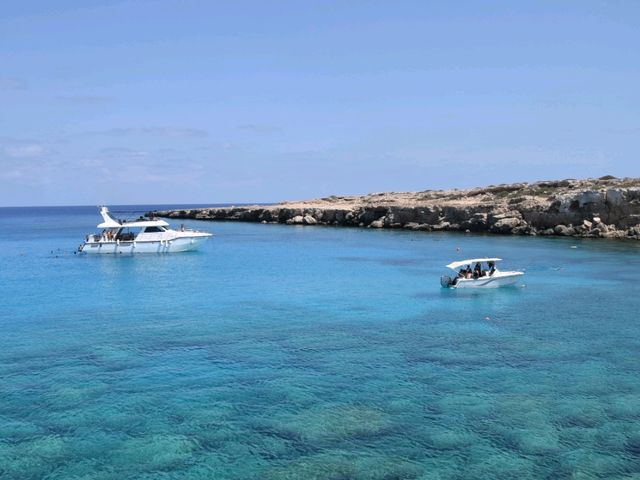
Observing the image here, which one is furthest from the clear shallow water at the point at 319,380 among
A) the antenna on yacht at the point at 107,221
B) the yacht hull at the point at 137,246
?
the antenna on yacht at the point at 107,221

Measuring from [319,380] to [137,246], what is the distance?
51.9 m

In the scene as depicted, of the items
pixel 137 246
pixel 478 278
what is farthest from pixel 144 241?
pixel 478 278

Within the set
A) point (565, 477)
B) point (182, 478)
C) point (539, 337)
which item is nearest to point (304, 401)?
point (182, 478)

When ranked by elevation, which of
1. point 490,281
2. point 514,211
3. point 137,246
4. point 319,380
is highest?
point 514,211

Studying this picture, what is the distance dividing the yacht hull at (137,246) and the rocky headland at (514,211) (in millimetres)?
46075

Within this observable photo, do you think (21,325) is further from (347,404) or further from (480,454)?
(480,454)

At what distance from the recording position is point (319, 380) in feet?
73.3

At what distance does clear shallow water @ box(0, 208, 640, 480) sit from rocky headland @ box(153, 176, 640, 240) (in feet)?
→ 126

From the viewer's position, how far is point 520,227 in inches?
3524

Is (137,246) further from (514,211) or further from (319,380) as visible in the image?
(514,211)

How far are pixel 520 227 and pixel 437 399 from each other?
74375 millimetres

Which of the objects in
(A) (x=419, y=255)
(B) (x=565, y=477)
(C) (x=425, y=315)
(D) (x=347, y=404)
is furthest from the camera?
(A) (x=419, y=255)

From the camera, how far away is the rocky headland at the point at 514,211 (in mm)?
81750

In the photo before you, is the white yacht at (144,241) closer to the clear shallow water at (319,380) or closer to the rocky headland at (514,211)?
the clear shallow water at (319,380)
